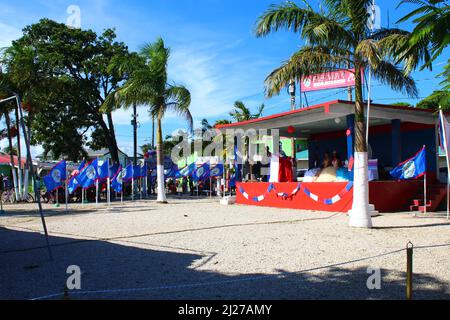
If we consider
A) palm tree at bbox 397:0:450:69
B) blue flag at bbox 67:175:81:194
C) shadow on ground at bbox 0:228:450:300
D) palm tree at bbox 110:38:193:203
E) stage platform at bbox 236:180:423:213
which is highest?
palm tree at bbox 110:38:193:203

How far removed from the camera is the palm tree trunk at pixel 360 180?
1136 centimetres

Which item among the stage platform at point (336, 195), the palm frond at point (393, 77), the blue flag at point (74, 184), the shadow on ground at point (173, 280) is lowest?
the shadow on ground at point (173, 280)

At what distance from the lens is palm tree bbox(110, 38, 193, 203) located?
75.6 ft

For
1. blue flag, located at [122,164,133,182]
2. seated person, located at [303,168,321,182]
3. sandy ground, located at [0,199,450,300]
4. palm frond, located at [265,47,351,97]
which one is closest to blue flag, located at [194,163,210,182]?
blue flag, located at [122,164,133,182]

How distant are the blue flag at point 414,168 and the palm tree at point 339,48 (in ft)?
13.3

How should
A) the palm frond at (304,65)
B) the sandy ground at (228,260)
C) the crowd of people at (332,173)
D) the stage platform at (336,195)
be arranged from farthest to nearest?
1. the crowd of people at (332,173)
2. the stage platform at (336,195)
3. the palm frond at (304,65)
4. the sandy ground at (228,260)

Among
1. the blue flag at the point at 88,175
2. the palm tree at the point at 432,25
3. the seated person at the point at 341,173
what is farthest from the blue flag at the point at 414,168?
the blue flag at the point at 88,175

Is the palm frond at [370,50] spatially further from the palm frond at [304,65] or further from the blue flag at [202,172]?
the blue flag at [202,172]

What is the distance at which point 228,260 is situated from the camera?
7.60 m

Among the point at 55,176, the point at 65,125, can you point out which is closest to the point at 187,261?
the point at 55,176

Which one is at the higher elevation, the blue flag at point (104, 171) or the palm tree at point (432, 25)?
the palm tree at point (432, 25)

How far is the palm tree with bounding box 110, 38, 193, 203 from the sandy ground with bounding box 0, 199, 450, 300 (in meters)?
11.3

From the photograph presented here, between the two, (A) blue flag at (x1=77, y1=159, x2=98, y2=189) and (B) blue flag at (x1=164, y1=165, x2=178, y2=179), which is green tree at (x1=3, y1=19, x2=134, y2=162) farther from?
(A) blue flag at (x1=77, y1=159, x2=98, y2=189)

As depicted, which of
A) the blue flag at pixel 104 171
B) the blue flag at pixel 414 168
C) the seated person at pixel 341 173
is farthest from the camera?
the blue flag at pixel 104 171
